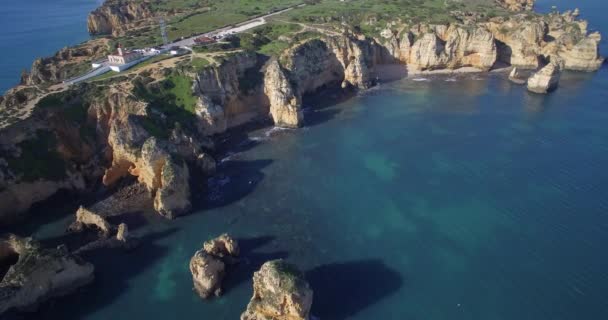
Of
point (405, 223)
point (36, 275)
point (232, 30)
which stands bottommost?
point (405, 223)

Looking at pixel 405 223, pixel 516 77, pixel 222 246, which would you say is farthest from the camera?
pixel 516 77

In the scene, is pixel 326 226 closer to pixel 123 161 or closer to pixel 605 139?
pixel 123 161

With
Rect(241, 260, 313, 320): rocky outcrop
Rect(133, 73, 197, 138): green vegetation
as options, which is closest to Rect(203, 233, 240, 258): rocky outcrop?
Rect(241, 260, 313, 320): rocky outcrop

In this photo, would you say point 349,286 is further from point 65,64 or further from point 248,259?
point 65,64

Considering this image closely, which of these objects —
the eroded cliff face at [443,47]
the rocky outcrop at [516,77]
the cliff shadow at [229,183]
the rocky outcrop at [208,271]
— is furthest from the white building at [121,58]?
the rocky outcrop at [516,77]

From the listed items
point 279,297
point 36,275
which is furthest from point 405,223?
point 36,275

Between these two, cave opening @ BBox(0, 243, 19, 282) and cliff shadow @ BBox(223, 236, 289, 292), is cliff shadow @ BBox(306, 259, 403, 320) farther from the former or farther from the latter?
cave opening @ BBox(0, 243, 19, 282)
